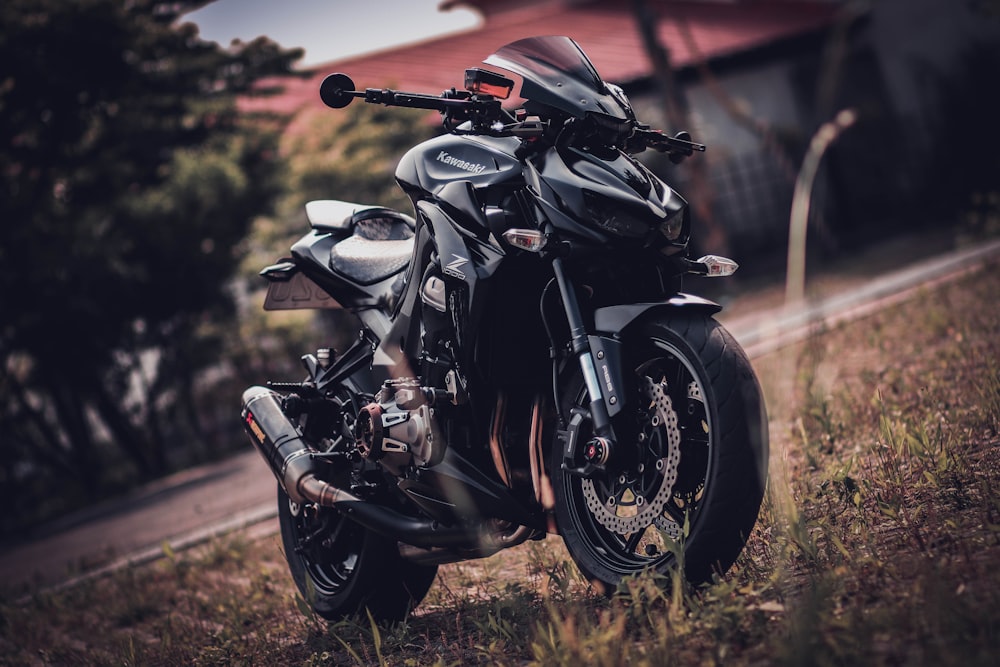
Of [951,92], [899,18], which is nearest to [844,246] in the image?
[951,92]

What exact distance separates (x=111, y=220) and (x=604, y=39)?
11396 millimetres

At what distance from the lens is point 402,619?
3.80m

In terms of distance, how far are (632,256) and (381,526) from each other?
4.05 feet

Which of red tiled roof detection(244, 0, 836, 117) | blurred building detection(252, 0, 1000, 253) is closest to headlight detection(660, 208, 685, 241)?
blurred building detection(252, 0, 1000, 253)

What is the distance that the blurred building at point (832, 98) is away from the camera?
53.9ft

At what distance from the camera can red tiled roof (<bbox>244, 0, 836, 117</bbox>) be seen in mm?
17766

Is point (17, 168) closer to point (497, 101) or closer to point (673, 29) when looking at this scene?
point (497, 101)

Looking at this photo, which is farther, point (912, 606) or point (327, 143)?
point (327, 143)

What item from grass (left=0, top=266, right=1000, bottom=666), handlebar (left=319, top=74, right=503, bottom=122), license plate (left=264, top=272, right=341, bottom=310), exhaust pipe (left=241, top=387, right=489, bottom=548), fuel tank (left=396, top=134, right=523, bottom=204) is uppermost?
handlebar (left=319, top=74, right=503, bottom=122)

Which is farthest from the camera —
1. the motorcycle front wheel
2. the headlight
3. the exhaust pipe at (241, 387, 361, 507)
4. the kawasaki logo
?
the exhaust pipe at (241, 387, 361, 507)

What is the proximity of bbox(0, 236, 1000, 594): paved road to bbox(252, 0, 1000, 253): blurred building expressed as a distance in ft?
21.6

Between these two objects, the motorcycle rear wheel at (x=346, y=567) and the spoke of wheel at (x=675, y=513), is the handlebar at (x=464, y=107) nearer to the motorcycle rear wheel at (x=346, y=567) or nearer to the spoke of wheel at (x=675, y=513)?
the spoke of wheel at (x=675, y=513)

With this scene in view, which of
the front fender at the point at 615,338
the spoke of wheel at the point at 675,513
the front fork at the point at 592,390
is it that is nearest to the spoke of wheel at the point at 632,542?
the spoke of wheel at the point at 675,513

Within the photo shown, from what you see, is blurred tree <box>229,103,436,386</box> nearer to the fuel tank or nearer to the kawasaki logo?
the fuel tank
